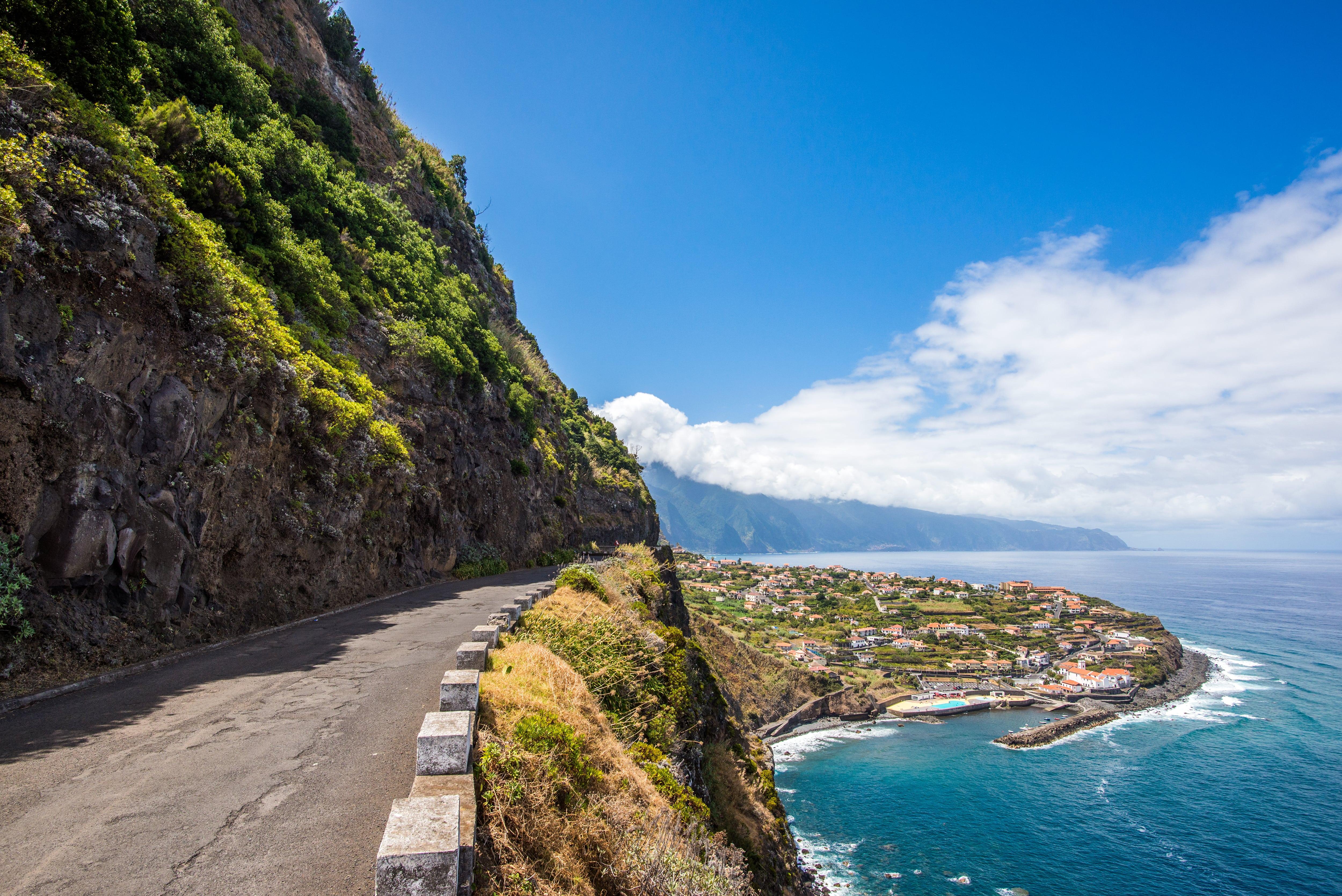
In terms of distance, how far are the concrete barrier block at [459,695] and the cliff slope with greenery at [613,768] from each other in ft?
1.11

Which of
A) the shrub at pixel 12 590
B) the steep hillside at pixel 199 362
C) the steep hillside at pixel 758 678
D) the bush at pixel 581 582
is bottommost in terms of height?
the steep hillside at pixel 758 678

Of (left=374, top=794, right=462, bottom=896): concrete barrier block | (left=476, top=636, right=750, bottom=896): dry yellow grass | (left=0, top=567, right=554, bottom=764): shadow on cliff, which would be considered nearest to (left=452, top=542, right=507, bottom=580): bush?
(left=0, top=567, right=554, bottom=764): shadow on cliff

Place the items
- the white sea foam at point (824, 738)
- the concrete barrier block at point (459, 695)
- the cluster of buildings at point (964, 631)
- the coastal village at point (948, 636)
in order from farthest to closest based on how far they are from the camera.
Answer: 1. the cluster of buildings at point (964, 631)
2. the coastal village at point (948, 636)
3. the white sea foam at point (824, 738)
4. the concrete barrier block at point (459, 695)

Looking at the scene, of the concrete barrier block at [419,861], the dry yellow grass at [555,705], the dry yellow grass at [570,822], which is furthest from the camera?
the dry yellow grass at [555,705]

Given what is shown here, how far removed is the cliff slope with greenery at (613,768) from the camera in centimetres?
542

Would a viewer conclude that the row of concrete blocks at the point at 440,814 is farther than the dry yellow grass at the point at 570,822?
No

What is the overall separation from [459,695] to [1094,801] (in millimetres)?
48794

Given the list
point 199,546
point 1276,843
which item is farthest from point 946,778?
point 199,546

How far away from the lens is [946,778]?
4269 centimetres

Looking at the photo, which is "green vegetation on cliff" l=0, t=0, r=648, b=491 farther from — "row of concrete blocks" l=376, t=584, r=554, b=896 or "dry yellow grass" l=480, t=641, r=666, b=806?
"row of concrete blocks" l=376, t=584, r=554, b=896

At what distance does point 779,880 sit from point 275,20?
39.2 m

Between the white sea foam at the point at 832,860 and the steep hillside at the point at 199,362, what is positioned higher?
the steep hillside at the point at 199,362

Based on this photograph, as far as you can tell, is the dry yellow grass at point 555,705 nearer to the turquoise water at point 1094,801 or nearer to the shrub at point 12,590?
the shrub at point 12,590

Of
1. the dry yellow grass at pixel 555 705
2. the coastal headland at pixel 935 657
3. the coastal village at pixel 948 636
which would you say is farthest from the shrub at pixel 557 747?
the coastal village at pixel 948 636
